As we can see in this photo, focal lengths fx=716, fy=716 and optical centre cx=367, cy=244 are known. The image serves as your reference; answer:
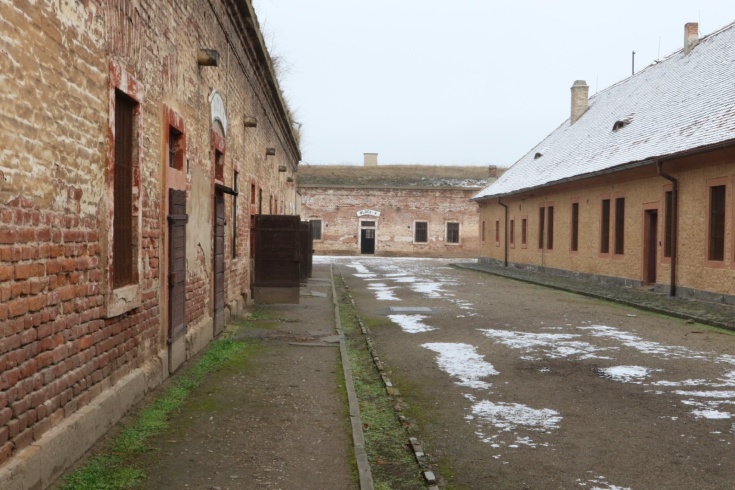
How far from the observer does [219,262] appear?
440 inches

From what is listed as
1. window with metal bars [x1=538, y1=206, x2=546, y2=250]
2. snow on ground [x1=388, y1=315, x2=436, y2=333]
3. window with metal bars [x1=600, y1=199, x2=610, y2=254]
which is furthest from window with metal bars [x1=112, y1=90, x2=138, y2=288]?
window with metal bars [x1=538, y1=206, x2=546, y2=250]

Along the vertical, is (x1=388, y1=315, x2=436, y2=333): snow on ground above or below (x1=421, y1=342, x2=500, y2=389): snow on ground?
below

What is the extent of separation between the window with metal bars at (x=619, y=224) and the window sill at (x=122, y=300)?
18.7 m

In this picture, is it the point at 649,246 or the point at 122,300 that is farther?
the point at 649,246

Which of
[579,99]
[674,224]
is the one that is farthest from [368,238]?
[674,224]

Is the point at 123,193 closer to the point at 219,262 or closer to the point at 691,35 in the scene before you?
the point at 219,262

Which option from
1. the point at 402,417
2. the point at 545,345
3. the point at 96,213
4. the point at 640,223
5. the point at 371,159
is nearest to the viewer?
the point at 96,213

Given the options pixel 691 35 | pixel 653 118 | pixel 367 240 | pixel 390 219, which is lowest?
pixel 367 240

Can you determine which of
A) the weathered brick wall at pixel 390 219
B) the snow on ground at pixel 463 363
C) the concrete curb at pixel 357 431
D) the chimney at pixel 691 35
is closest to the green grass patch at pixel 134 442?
the concrete curb at pixel 357 431

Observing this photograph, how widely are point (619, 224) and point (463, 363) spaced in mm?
15354

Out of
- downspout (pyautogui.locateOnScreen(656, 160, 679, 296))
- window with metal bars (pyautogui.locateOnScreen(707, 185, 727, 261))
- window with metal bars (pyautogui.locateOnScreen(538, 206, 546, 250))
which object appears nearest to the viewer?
window with metal bars (pyautogui.locateOnScreen(707, 185, 727, 261))

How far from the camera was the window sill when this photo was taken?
569 centimetres

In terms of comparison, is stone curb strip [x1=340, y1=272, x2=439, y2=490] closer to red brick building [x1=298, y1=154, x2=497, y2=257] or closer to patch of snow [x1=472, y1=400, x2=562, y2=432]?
patch of snow [x1=472, y1=400, x2=562, y2=432]

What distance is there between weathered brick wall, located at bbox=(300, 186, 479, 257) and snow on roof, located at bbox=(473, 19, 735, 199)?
18.7 metres
